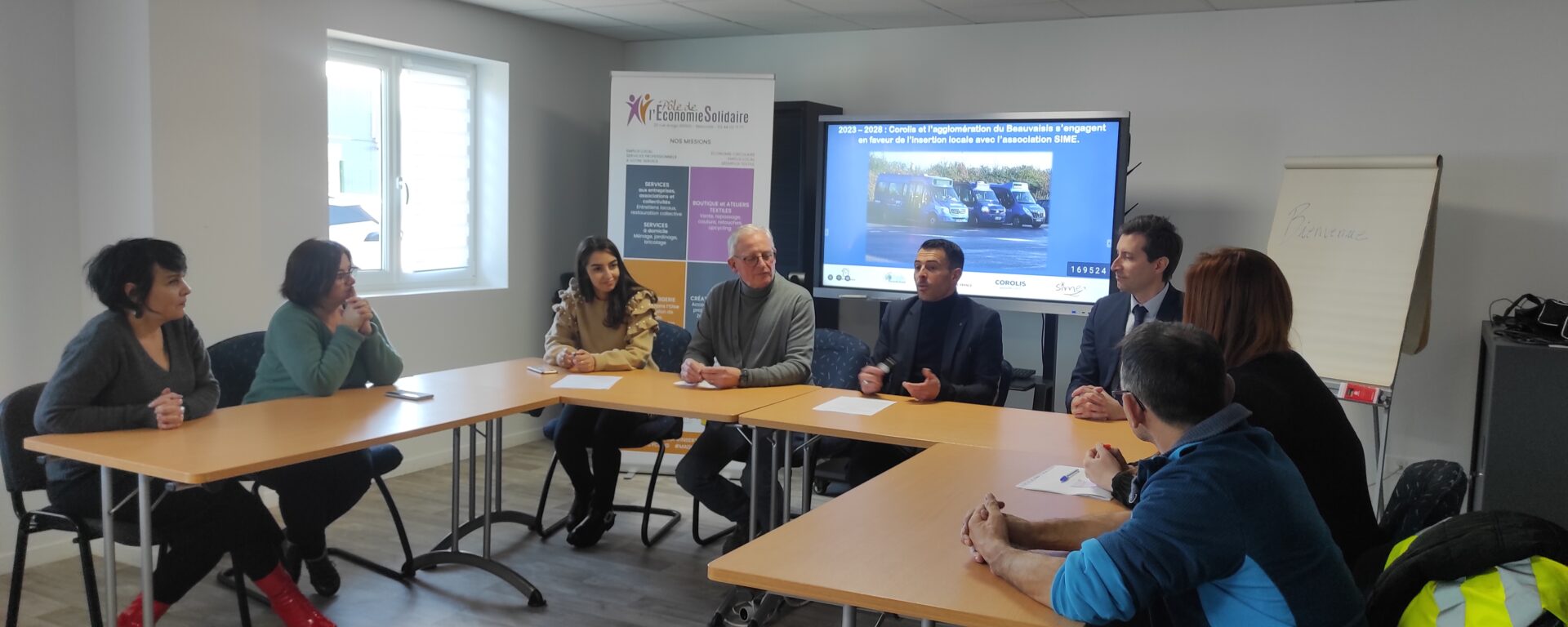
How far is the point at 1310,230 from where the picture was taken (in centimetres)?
461

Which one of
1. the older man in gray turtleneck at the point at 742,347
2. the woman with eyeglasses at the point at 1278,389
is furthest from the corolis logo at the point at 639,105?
the woman with eyeglasses at the point at 1278,389

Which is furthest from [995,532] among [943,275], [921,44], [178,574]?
[921,44]

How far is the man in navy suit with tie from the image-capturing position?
11.0ft

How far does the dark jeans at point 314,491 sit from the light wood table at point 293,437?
23cm

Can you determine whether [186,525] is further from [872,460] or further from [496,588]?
[872,460]

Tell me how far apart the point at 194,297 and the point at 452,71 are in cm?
208

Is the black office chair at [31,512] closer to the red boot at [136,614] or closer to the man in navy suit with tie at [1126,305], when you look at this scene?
the red boot at [136,614]

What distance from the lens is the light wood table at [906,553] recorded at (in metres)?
1.77

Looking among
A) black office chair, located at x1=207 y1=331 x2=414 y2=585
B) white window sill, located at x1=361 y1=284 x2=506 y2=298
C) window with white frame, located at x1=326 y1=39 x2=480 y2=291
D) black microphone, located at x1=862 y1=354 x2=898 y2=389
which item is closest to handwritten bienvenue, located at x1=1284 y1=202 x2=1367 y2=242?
black microphone, located at x1=862 y1=354 x2=898 y2=389

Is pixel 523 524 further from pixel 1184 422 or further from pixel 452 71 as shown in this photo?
pixel 1184 422

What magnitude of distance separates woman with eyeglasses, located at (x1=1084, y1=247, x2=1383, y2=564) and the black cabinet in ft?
7.53

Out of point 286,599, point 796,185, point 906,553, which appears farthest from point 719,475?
point 796,185

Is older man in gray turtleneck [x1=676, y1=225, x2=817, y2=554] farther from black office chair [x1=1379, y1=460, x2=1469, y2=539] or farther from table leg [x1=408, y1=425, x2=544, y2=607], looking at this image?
black office chair [x1=1379, y1=460, x2=1469, y2=539]

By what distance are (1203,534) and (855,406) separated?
194cm
